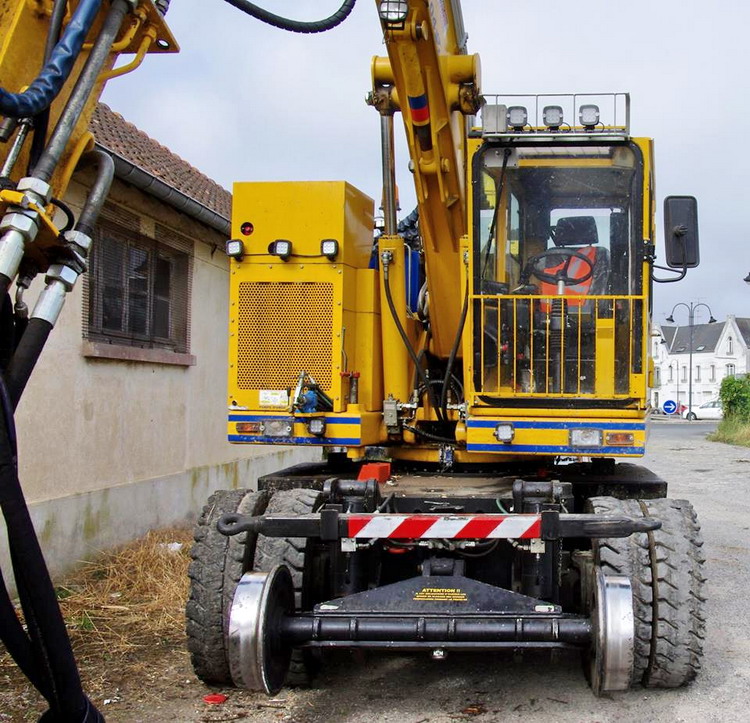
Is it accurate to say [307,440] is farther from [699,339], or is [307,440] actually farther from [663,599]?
[699,339]

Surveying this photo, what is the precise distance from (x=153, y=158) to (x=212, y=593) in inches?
253

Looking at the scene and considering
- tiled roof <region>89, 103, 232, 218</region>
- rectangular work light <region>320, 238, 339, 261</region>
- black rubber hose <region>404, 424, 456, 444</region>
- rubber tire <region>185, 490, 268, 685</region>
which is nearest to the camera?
rubber tire <region>185, 490, 268, 685</region>

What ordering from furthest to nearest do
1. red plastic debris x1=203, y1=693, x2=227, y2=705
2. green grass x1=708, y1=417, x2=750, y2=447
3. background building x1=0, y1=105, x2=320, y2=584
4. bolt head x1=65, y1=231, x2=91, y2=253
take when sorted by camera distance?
green grass x1=708, y1=417, x2=750, y2=447
background building x1=0, y1=105, x2=320, y2=584
red plastic debris x1=203, y1=693, x2=227, y2=705
bolt head x1=65, y1=231, x2=91, y2=253

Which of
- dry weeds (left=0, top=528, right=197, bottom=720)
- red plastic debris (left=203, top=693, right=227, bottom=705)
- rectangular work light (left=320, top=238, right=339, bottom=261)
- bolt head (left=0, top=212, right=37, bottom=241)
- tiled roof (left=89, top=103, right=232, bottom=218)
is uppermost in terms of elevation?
tiled roof (left=89, top=103, right=232, bottom=218)

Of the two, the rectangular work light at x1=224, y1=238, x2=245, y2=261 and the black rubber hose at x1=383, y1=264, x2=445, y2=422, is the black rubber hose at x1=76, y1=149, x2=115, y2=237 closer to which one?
the rectangular work light at x1=224, y1=238, x2=245, y2=261

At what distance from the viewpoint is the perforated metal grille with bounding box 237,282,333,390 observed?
591 centimetres

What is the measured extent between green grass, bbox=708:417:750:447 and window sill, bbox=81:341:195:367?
63.2 feet

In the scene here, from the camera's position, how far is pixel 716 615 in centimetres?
655

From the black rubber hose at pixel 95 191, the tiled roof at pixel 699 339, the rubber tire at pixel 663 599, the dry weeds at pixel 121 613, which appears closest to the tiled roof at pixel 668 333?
the tiled roof at pixel 699 339

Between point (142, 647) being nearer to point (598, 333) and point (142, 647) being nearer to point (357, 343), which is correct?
point (357, 343)

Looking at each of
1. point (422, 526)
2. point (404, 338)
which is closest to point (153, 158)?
point (404, 338)

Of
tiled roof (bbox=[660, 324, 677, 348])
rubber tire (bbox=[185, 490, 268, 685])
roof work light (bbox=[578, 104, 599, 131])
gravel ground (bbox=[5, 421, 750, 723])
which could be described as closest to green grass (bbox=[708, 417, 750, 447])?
gravel ground (bbox=[5, 421, 750, 723])

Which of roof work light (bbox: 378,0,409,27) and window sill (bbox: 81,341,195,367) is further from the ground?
roof work light (bbox: 378,0,409,27)

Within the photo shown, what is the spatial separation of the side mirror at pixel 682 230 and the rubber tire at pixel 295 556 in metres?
2.60
